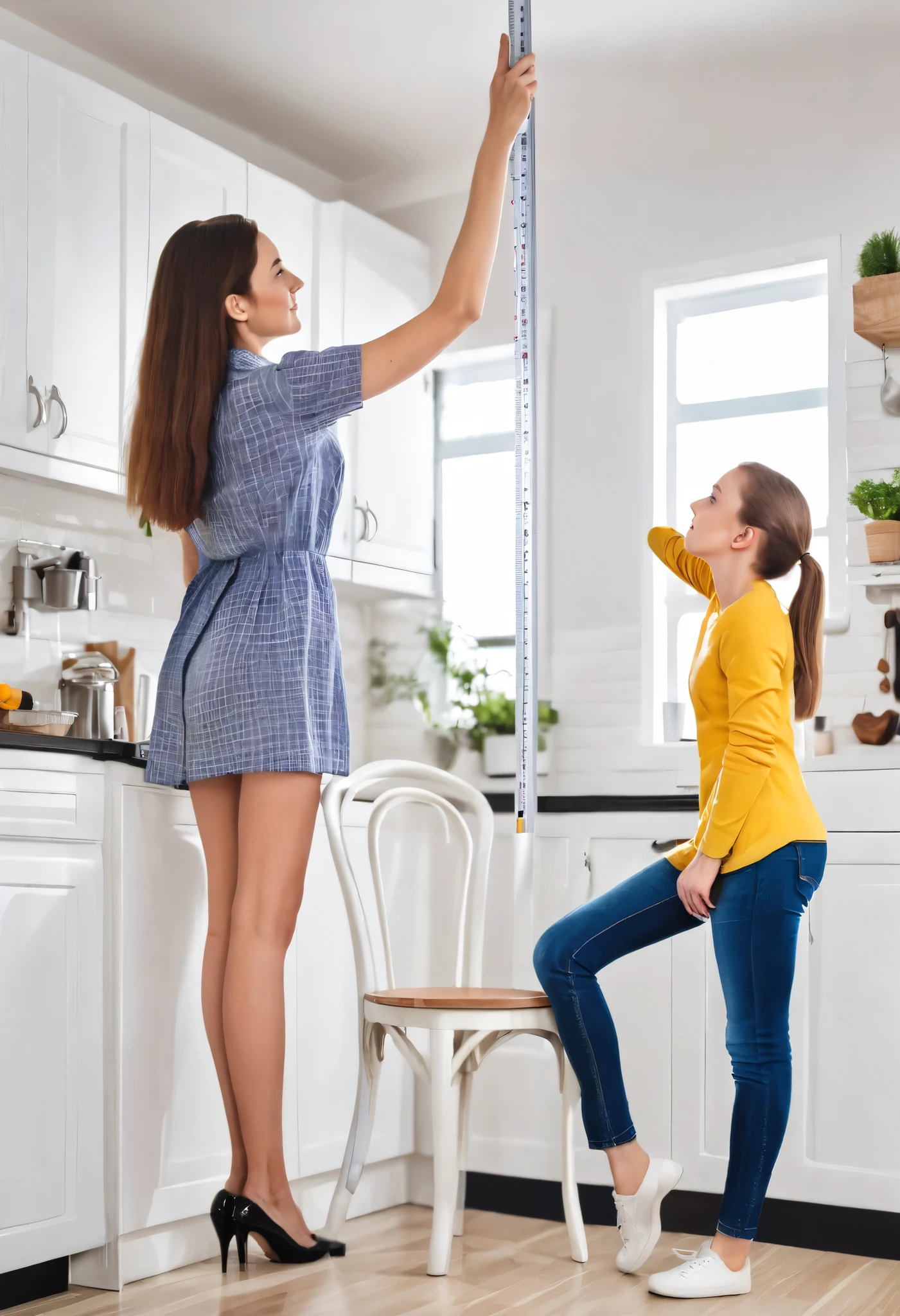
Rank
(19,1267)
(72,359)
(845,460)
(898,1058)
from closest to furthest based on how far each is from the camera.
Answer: (19,1267) → (898,1058) → (72,359) → (845,460)

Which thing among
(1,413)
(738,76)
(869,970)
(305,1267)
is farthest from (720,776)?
(738,76)

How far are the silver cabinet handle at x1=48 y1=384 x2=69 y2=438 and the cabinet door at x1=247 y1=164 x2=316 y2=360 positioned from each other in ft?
2.09

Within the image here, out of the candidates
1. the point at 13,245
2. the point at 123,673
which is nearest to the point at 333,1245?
the point at 123,673

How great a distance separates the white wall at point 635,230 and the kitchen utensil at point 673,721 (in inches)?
3.5

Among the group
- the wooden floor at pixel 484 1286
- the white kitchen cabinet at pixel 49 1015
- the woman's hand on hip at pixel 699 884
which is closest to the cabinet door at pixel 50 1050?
the white kitchen cabinet at pixel 49 1015

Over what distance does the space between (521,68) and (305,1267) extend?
2084 millimetres

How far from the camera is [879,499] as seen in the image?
3043mm

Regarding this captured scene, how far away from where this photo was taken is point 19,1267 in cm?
220

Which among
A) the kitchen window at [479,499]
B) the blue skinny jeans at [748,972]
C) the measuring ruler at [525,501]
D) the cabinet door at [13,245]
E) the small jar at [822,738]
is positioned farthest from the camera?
the kitchen window at [479,499]

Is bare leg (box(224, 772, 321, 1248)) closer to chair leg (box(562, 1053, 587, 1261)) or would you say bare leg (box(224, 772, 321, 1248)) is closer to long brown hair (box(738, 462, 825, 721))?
chair leg (box(562, 1053, 587, 1261))

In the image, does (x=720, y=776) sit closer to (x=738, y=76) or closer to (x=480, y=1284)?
(x=480, y=1284)

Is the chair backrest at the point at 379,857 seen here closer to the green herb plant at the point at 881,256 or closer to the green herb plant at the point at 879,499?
the green herb plant at the point at 879,499

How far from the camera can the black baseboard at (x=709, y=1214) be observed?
8.61 feet

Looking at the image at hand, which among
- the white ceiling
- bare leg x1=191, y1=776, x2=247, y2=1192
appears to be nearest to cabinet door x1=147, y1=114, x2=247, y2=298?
the white ceiling
